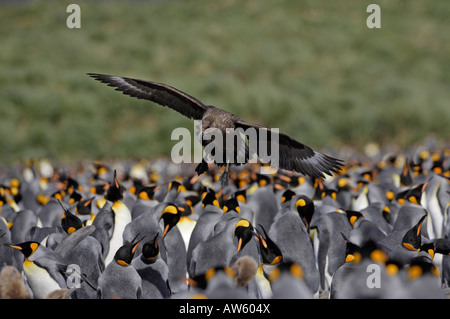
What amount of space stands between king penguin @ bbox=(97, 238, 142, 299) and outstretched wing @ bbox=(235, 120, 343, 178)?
197 centimetres

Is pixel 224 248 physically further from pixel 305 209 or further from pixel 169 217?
pixel 305 209

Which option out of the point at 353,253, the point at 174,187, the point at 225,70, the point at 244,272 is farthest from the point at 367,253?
the point at 225,70

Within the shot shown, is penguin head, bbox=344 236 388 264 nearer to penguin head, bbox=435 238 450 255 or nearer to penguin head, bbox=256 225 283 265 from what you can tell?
penguin head, bbox=256 225 283 265

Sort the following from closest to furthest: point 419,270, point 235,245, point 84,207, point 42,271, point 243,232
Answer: point 419,270, point 42,271, point 243,232, point 235,245, point 84,207

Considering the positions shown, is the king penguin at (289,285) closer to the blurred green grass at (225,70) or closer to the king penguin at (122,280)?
the king penguin at (122,280)

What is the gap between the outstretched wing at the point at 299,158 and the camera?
5.19m

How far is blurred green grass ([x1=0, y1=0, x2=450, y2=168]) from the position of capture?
65.6 feet

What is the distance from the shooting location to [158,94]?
6090 millimetres

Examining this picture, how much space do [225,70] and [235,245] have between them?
2414 cm

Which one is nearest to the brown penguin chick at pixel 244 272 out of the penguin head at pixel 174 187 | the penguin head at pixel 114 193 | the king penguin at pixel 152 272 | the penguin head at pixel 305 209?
the king penguin at pixel 152 272

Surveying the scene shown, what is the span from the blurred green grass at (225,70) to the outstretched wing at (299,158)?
1405 cm

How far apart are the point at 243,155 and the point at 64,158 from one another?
47.5ft

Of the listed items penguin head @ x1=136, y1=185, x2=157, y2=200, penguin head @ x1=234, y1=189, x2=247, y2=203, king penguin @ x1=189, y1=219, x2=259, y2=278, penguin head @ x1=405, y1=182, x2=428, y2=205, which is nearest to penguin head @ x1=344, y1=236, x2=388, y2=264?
king penguin @ x1=189, y1=219, x2=259, y2=278

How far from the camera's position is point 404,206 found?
5586mm
